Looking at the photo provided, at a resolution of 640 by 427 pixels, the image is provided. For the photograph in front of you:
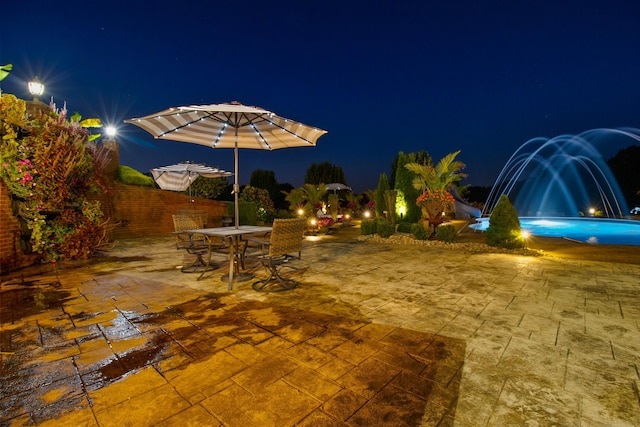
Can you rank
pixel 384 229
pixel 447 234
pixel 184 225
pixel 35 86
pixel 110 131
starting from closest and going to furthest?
pixel 184 225 → pixel 447 234 → pixel 35 86 → pixel 384 229 → pixel 110 131

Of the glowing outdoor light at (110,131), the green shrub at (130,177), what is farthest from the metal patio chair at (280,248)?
the glowing outdoor light at (110,131)

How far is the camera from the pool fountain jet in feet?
74.6

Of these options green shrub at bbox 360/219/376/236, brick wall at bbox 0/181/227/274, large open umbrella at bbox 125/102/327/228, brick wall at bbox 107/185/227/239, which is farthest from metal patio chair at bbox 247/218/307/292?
brick wall at bbox 107/185/227/239

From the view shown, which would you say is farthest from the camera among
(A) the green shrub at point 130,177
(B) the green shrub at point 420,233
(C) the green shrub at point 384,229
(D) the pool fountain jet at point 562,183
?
(D) the pool fountain jet at point 562,183

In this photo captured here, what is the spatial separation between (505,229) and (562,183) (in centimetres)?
2725

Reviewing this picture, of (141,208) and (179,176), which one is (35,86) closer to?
(141,208)

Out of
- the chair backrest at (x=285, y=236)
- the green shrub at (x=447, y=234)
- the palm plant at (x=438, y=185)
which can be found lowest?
the green shrub at (x=447, y=234)

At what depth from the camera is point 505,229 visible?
7797 millimetres

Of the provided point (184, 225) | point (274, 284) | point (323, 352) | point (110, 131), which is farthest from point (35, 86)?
point (323, 352)

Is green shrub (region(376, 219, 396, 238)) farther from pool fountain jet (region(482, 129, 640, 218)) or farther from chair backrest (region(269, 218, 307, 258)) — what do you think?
pool fountain jet (region(482, 129, 640, 218))

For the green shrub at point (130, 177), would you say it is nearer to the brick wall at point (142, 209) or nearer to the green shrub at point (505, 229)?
the brick wall at point (142, 209)

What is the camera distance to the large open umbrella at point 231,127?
4.79 m

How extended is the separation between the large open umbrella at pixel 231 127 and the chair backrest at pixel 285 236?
95 centimetres

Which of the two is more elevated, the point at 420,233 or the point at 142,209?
the point at 142,209
